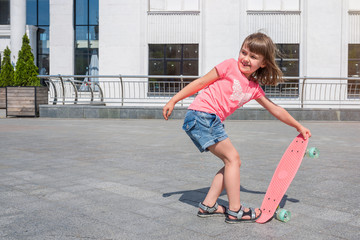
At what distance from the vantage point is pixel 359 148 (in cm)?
771

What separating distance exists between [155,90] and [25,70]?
10.5 meters

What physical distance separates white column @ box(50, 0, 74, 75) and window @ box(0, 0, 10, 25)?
289 inches

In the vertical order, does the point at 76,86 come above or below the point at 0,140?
above

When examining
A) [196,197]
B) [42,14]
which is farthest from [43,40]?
[196,197]

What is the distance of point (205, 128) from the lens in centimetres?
315

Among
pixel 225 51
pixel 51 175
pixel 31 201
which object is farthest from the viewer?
pixel 225 51

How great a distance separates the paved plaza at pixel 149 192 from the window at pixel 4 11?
81.5 feet

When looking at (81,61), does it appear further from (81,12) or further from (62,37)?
(81,12)

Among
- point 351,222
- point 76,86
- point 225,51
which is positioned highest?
point 225,51

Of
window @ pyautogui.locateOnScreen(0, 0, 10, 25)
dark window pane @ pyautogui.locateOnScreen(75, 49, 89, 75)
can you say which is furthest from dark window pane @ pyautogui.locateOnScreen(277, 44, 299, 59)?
window @ pyautogui.locateOnScreen(0, 0, 10, 25)

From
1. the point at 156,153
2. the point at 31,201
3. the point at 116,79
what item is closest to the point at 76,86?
the point at 116,79

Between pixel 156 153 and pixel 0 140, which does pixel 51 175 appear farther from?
pixel 0 140

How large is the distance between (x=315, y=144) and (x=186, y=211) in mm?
5396

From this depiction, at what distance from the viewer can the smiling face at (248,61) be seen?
3191 millimetres
